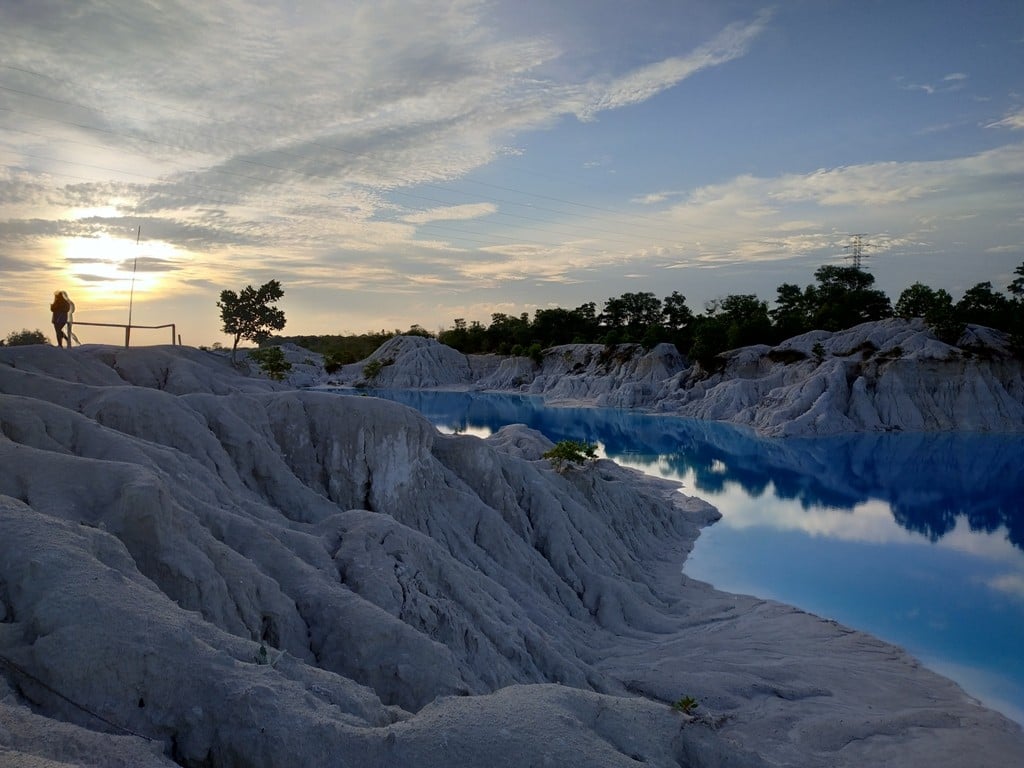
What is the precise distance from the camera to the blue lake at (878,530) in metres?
16.5

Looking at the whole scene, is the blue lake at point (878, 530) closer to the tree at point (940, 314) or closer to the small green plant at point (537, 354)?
→ the tree at point (940, 314)

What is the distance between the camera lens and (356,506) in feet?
45.8

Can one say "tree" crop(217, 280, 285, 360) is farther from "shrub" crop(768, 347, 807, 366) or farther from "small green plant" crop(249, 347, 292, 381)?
"shrub" crop(768, 347, 807, 366)

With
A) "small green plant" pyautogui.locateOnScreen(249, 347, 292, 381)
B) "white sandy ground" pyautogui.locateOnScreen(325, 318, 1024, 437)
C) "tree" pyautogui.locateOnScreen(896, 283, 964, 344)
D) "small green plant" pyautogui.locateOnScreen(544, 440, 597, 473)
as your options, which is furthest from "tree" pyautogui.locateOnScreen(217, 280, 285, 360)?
"tree" pyautogui.locateOnScreen(896, 283, 964, 344)

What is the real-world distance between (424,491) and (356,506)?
1.50 metres

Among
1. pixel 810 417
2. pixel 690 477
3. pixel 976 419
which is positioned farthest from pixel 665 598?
pixel 976 419

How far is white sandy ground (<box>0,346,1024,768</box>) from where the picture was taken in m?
5.50

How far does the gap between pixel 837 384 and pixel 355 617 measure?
4928cm

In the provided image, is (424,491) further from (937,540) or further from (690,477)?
(690,477)

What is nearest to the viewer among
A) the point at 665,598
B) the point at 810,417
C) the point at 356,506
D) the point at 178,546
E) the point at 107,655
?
the point at 107,655

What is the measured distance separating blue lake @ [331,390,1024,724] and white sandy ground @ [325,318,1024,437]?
2.35 metres

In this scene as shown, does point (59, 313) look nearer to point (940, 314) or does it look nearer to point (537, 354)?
point (940, 314)

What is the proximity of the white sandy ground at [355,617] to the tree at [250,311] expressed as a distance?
41.2ft

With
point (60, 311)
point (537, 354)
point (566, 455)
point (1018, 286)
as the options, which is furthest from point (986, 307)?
point (60, 311)
